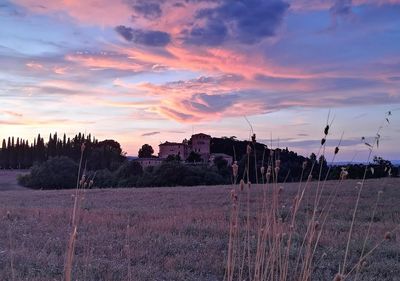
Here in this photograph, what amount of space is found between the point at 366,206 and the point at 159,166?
32000mm

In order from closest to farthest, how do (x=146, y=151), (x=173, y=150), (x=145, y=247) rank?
(x=145, y=247) → (x=173, y=150) → (x=146, y=151)

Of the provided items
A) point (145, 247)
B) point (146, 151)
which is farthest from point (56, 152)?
point (145, 247)

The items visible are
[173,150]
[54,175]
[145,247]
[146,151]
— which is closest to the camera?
[145,247]

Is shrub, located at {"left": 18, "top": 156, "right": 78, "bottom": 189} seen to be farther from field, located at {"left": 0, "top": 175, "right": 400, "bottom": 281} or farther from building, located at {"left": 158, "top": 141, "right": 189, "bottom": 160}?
field, located at {"left": 0, "top": 175, "right": 400, "bottom": 281}

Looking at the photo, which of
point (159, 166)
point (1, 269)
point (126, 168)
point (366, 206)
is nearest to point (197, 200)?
point (366, 206)

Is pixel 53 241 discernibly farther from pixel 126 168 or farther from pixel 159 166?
pixel 126 168

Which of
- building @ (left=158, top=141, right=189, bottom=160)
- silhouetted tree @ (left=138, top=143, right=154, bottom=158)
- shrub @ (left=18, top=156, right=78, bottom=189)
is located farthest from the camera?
silhouetted tree @ (left=138, top=143, right=154, bottom=158)

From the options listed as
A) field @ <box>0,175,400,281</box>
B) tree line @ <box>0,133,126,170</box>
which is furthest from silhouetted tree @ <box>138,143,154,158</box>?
field @ <box>0,175,400,281</box>

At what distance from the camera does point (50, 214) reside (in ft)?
42.0

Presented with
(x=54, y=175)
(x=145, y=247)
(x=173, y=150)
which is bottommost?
(x=145, y=247)

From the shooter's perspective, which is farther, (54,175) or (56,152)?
(56,152)

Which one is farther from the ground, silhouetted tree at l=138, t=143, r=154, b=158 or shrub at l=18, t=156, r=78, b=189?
silhouetted tree at l=138, t=143, r=154, b=158

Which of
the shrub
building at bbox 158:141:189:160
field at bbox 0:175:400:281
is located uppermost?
building at bbox 158:141:189:160

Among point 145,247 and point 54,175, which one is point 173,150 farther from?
point 145,247
